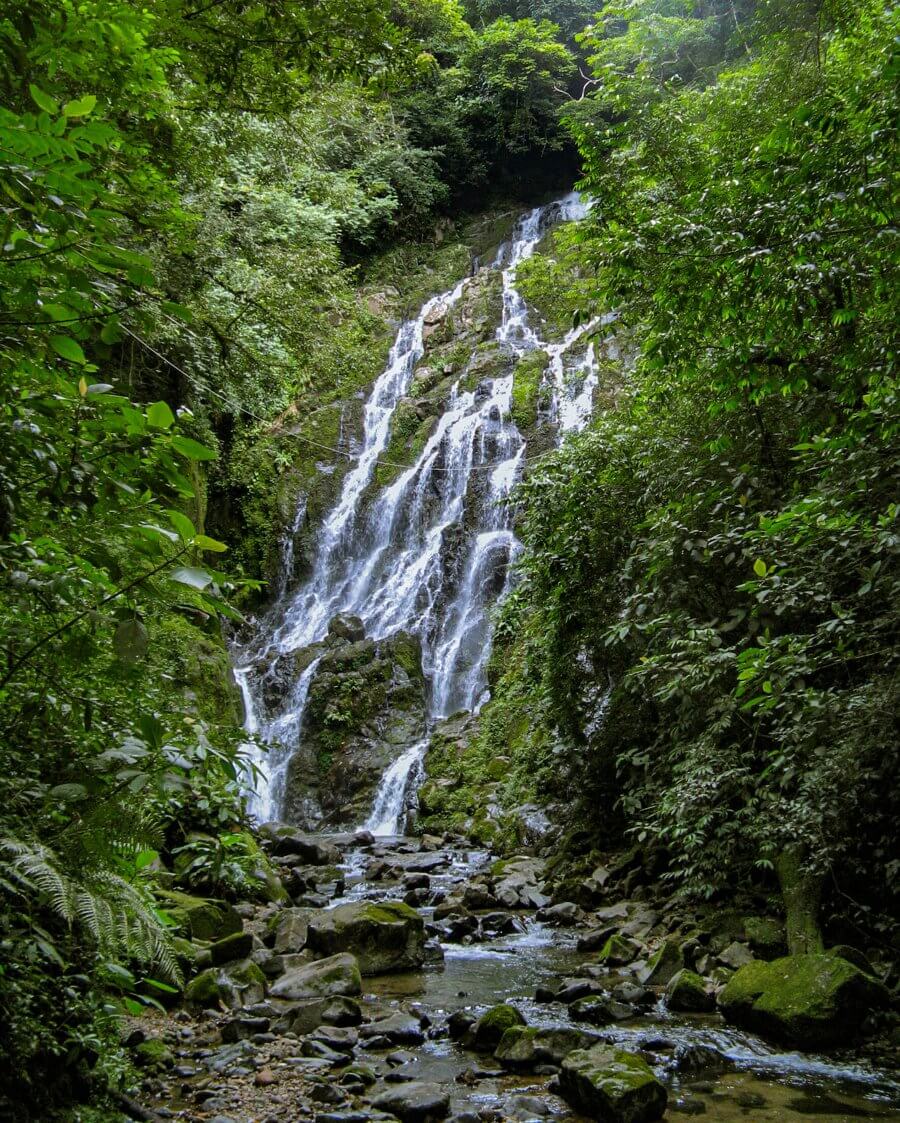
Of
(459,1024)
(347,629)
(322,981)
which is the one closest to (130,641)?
(459,1024)

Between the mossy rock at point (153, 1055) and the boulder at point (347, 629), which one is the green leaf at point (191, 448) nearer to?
the mossy rock at point (153, 1055)

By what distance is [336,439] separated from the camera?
74.7ft

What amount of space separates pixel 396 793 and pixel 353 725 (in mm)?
2020

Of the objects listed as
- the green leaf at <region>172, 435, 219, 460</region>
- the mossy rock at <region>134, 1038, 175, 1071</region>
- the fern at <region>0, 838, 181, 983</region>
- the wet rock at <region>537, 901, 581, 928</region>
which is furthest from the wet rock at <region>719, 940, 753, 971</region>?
the green leaf at <region>172, 435, 219, 460</region>

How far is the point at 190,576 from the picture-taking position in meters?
1.74

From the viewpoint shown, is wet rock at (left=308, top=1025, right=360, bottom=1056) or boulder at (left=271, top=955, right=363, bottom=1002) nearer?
wet rock at (left=308, top=1025, right=360, bottom=1056)

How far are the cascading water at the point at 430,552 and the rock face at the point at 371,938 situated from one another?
7069mm

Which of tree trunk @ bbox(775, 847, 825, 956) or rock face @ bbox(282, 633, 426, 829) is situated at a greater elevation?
rock face @ bbox(282, 633, 426, 829)

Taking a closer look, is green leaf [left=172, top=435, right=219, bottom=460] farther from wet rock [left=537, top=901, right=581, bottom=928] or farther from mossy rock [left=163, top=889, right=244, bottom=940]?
wet rock [left=537, top=901, right=581, bottom=928]

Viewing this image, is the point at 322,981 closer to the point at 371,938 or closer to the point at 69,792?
the point at 371,938

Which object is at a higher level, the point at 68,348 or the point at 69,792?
the point at 68,348

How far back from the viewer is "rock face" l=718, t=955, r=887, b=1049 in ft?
16.0

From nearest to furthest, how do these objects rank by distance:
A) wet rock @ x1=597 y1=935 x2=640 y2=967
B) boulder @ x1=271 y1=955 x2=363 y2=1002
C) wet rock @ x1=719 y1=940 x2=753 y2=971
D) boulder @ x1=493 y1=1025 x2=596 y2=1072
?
boulder @ x1=493 y1=1025 x2=596 y2=1072 < boulder @ x1=271 y1=955 x2=363 y2=1002 < wet rock @ x1=719 y1=940 x2=753 y2=971 < wet rock @ x1=597 y1=935 x2=640 y2=967

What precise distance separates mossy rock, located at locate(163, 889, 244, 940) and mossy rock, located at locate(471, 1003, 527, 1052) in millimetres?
2383
